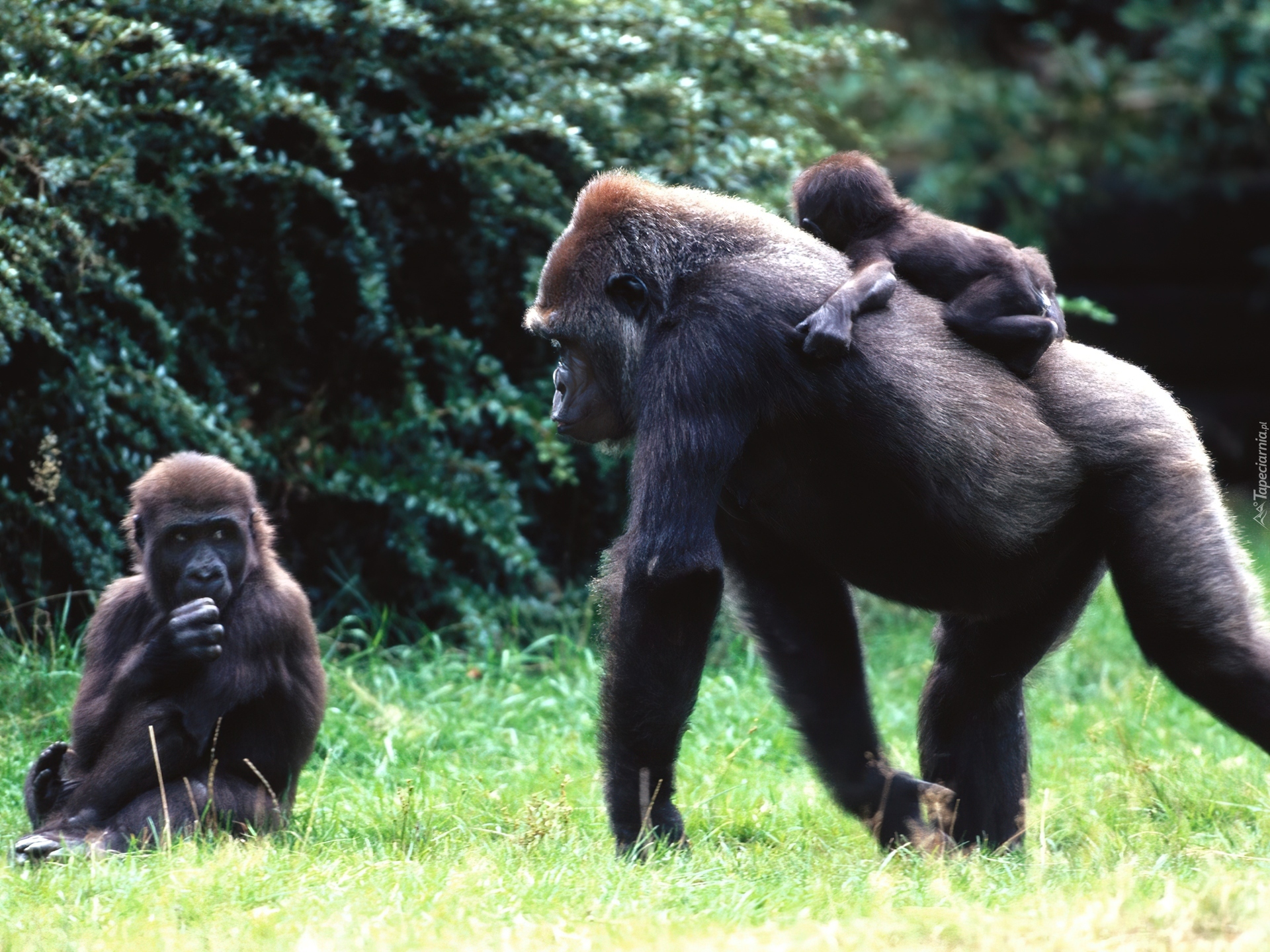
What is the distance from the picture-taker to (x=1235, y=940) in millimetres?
2781

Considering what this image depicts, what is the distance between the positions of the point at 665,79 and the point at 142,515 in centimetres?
341

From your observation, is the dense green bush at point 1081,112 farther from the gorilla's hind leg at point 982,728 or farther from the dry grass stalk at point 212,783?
the dry grass stalk at point 212,783

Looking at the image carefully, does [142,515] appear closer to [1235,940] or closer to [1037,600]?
[1037,600]

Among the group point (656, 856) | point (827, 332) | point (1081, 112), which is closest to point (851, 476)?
point (827, 332)

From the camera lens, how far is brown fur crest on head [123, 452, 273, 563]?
4.34 metres

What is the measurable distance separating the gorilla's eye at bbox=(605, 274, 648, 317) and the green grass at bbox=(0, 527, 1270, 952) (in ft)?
4.76

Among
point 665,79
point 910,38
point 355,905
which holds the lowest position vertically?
point 355,905

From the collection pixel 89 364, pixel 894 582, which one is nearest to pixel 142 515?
pixel 89 364

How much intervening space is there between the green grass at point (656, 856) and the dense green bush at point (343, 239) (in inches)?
27.2

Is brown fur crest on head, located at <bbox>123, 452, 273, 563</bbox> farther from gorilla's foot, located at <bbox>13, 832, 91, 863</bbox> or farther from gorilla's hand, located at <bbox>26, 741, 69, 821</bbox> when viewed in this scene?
gorilla's foot, located at <bbox>13, 832, 91, 863</bbox>

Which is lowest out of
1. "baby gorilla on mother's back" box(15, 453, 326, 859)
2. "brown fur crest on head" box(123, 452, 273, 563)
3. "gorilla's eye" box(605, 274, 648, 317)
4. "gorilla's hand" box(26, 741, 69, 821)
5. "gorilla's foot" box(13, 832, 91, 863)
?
"gorilla's foot" box(13, 832, 91, 863)

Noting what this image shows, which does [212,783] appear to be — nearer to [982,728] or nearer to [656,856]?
[656,856]

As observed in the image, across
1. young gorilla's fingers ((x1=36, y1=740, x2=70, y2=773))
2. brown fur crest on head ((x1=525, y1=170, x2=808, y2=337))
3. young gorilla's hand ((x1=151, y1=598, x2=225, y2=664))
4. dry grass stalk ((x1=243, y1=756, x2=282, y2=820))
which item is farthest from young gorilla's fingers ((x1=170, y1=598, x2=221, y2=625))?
brown fur crest on head ((x1=525, y1=170, x2=808, y2=337))

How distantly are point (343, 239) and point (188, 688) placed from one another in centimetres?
278
